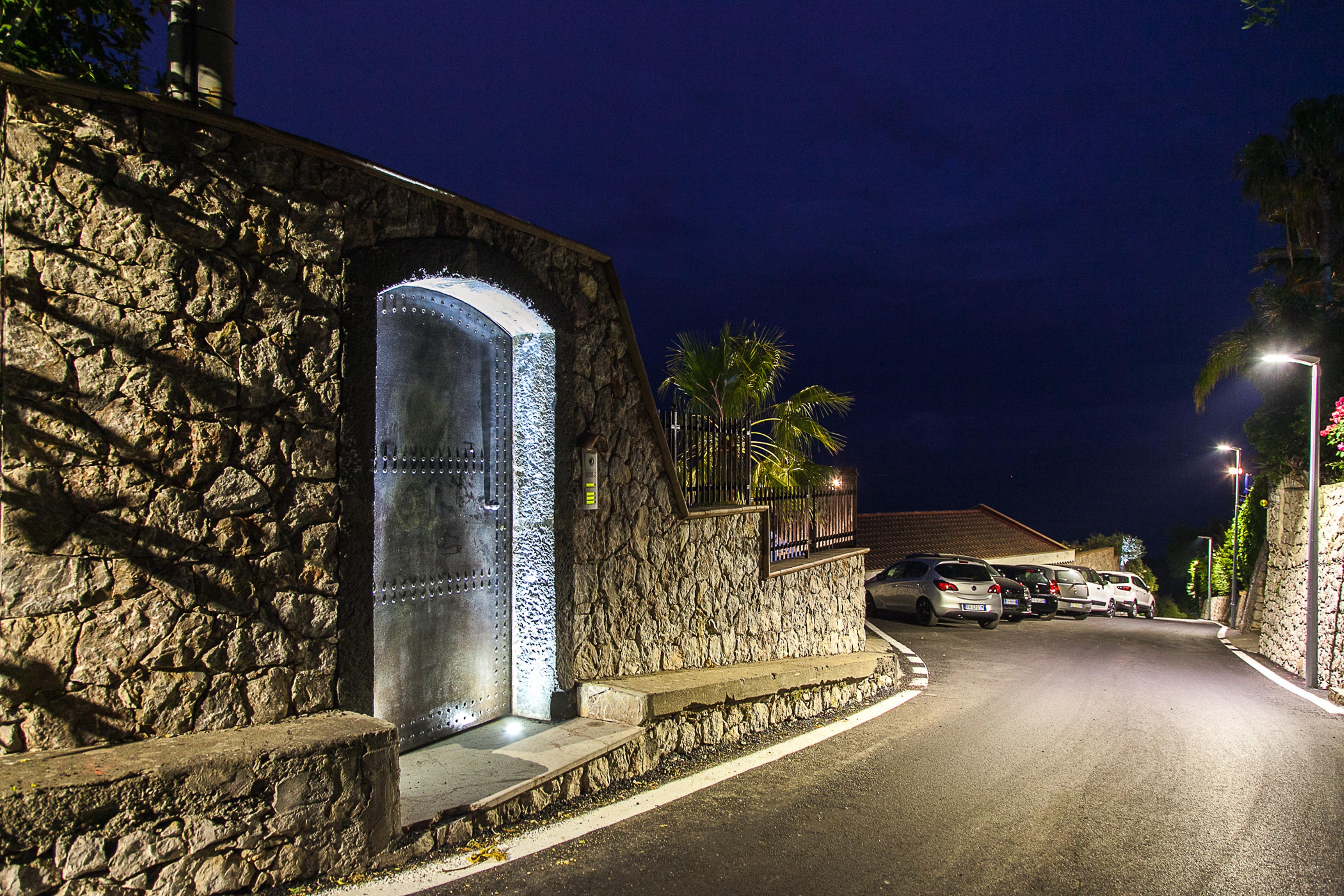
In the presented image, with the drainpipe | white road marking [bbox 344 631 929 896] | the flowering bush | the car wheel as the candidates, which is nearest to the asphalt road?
white road marking [bbox 344 631 929 896]

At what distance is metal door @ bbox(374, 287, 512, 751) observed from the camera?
5.82 metres

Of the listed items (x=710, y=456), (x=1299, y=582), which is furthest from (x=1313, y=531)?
(x=710, y=456)

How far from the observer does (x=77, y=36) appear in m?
6.08

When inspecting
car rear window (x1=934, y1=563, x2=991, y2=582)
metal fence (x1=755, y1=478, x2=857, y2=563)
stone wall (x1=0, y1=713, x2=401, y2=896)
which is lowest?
car rear window (x1=934, y1=563, x2=991, y2=582)

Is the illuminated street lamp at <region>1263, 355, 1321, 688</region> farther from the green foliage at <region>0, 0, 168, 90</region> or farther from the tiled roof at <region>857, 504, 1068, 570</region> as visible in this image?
the green foliage at <region>0, 0, 168, 90</region>

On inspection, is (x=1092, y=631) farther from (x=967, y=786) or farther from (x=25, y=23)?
(x=25, y=23)

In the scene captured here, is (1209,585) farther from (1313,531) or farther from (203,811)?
(203,811)

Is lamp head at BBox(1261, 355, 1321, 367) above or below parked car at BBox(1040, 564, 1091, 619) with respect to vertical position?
above

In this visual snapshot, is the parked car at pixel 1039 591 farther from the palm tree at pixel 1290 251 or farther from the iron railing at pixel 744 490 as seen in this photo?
the iron railing at pixel 744 490

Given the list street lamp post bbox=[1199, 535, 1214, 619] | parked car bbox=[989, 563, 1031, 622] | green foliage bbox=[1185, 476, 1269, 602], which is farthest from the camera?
street lamp post bbox=[1199, 535, 1214, 619]

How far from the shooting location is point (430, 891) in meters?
4.11

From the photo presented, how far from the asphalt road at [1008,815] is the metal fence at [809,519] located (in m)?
3.16

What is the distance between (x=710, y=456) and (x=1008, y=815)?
5.46m

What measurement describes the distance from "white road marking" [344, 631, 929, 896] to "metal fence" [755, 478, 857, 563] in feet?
12.4
